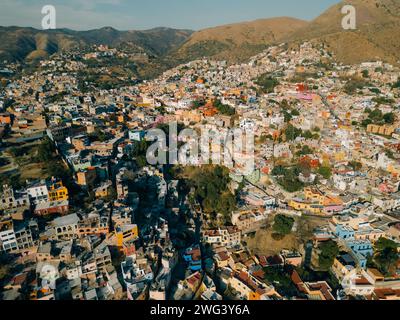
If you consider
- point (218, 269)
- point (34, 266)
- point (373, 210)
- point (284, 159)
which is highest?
point (284, 159)

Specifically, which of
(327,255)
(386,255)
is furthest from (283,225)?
(386,255)

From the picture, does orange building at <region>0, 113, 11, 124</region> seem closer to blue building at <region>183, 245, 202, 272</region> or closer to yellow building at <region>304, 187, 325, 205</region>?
blue building at <region>183, 245, 202, 272</region>

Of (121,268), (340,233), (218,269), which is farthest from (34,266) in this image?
(340,233)

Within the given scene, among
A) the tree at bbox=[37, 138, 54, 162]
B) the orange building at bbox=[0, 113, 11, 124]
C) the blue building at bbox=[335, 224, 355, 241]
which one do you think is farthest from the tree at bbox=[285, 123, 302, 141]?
the orange building at bbox=[0, 113, 11, 124]

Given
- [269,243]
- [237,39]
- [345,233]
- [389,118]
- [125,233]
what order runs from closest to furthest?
[125,233] < [345,233] < [269,243] < [389,118] < [237,39]

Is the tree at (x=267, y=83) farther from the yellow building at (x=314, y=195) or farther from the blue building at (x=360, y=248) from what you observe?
the blue building at (x=360, y=248)

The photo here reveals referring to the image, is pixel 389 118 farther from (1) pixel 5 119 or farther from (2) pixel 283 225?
(1) pixel 5 119

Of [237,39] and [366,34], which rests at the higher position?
[237,39]
